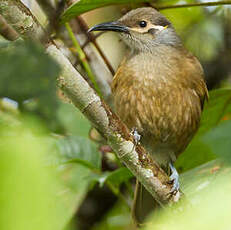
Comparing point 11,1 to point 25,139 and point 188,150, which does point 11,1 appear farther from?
point 188,150

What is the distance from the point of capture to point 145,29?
13.5ft

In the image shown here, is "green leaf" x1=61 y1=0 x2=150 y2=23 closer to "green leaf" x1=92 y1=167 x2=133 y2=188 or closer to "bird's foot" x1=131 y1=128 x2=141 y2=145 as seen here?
"bird's foot" x1=131 y1=128 x2=141 y2=145

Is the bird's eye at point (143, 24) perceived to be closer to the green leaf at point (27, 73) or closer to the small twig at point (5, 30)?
the small twig at point (5, 30)

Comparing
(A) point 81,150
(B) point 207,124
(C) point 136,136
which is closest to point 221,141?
(C) point 136,136

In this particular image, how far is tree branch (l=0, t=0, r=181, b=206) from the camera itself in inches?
71.6

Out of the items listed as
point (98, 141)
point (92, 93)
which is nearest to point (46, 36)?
point (92, 93)

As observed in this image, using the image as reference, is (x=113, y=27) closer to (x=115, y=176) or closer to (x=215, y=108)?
(x=215, y=108)

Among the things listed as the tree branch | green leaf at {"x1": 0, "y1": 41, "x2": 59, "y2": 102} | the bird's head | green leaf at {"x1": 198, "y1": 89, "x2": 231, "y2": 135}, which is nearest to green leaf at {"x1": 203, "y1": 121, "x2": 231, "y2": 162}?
the tree branch

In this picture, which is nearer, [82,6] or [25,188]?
[25,188]

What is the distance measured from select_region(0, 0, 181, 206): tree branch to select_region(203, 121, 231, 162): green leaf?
534 millimetres

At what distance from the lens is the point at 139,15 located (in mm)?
3957

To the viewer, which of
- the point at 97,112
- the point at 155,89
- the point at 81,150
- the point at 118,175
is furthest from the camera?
the point at 155,89

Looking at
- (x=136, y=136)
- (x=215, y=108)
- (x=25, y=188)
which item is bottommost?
(x=215, y=108)

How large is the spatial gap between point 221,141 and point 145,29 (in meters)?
2.75
